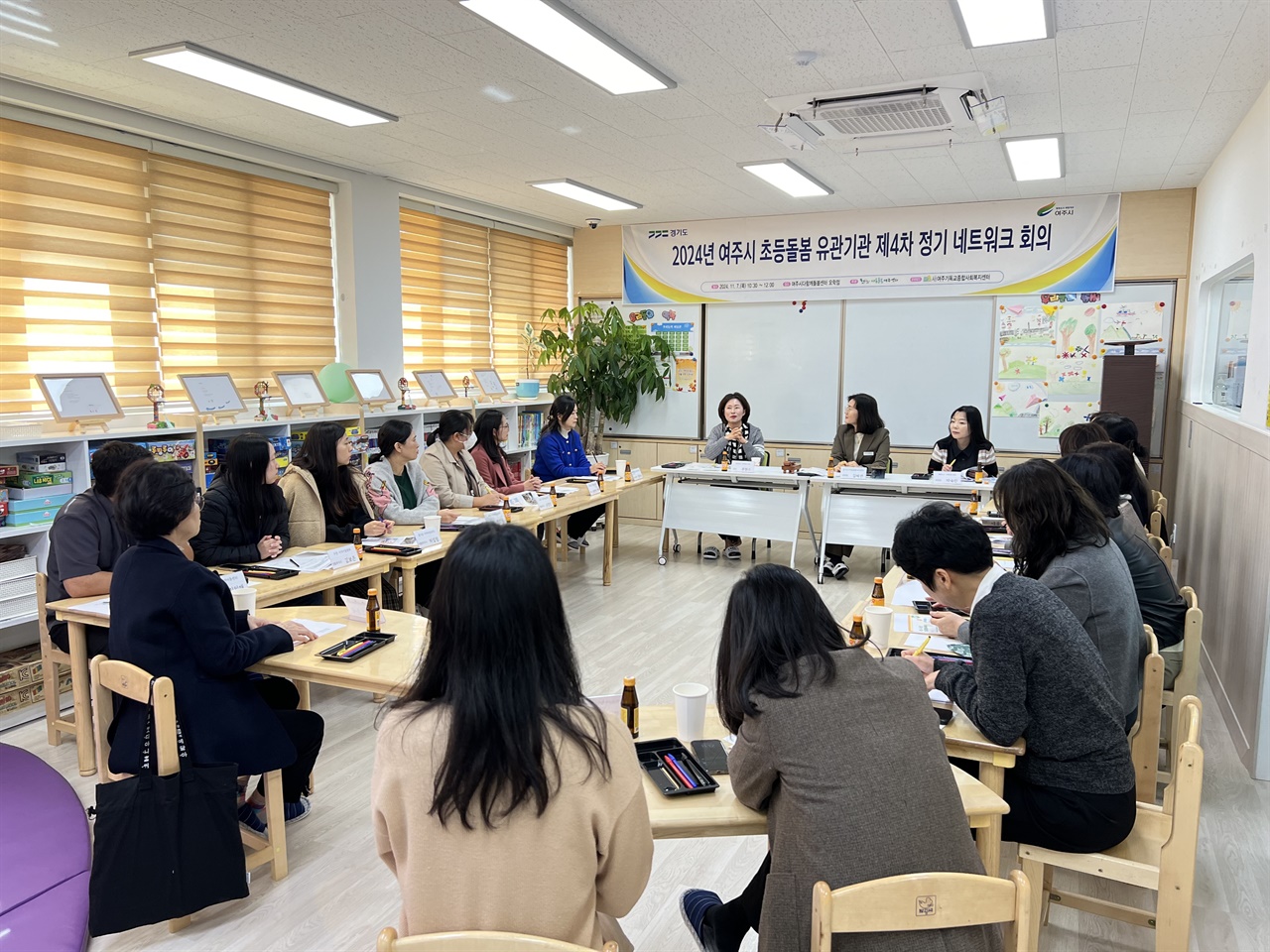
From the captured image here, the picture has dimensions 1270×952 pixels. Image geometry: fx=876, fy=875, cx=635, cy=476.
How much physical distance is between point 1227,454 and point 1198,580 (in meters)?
1.12

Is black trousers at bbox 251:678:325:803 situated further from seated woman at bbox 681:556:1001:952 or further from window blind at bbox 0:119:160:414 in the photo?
window blind at bbox 0:119:160:414

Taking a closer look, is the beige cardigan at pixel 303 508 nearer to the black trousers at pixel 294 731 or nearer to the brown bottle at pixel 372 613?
the black trousers at pixel 294 731

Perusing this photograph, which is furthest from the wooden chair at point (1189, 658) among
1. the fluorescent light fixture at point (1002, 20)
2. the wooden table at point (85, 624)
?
the wooden table at point (85, 624)

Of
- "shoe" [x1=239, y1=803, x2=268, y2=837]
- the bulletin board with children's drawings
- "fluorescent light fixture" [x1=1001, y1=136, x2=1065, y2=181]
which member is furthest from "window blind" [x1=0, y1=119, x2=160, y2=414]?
the bulletin board with children's drawings

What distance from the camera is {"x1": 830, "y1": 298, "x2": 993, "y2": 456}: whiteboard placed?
7.72m

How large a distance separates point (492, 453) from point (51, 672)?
121 inches

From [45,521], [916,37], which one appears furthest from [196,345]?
[916,37]

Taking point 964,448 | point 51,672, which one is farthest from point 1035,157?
point 51,672

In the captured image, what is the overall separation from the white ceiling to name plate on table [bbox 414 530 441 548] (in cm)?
221

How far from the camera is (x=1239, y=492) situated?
4191mm

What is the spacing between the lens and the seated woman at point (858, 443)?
698 cm

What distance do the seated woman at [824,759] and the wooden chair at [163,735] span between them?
4.98 feet

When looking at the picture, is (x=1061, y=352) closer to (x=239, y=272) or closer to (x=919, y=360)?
(x=919, y=360)

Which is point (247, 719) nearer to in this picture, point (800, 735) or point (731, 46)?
point (800, 735)
